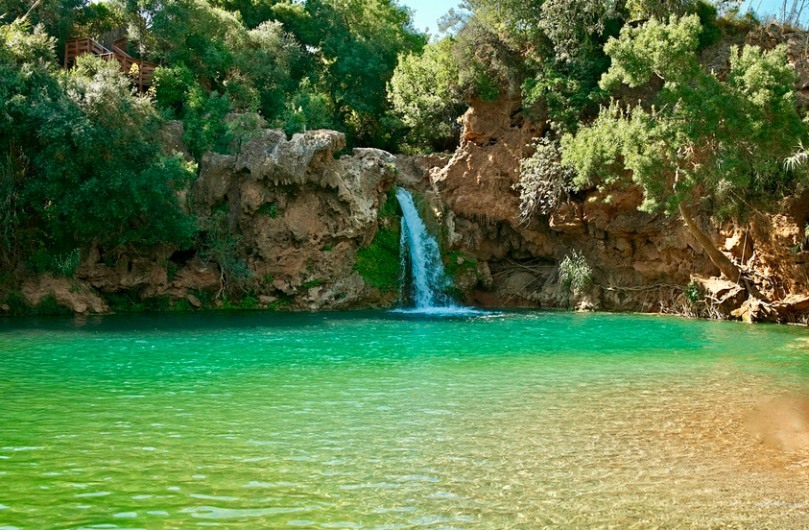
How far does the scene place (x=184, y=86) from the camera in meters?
34.0

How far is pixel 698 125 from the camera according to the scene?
22.8m

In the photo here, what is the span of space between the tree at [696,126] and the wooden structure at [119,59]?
67.9ft

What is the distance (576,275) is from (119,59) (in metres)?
22.4

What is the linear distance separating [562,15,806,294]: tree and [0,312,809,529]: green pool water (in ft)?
21.3

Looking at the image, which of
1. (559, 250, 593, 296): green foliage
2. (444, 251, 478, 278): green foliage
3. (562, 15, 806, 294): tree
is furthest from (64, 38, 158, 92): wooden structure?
(562, 15, 806, 294): tree

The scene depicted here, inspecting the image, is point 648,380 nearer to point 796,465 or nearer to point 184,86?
point 796,465

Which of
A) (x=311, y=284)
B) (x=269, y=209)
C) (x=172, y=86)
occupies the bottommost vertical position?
(x=311, y=284)

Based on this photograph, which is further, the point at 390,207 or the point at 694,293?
the point at 390,207

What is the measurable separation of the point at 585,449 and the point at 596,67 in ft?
79.5

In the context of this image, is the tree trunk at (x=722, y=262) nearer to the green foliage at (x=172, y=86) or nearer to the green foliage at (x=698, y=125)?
the green foliage at (x=698, y=125)

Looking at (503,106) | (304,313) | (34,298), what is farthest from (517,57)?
(34,298)

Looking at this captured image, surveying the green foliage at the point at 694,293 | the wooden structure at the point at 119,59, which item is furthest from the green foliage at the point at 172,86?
the green foliage at the point at 694,293

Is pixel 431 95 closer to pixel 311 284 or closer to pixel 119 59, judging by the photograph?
pixel 311 284

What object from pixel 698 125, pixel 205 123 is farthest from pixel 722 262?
pixel 205 123
